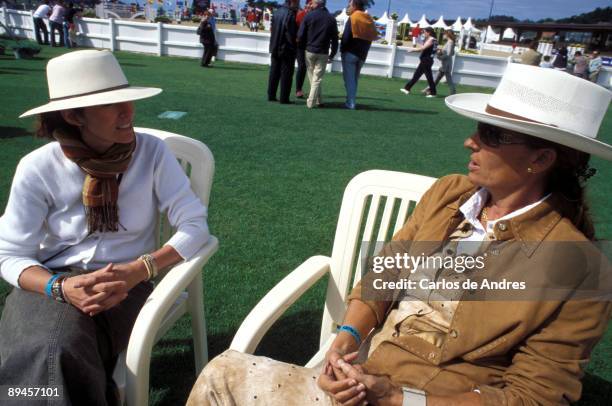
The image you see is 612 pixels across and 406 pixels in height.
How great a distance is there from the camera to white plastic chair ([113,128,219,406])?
1.69m

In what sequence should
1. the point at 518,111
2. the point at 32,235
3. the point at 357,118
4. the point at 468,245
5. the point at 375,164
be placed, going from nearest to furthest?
1. the point at 518,111
2. the point at 468,245
3. the point at 32,235
4. the point at 375,164
5. the point at 357,118

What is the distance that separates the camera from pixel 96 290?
1.76 m

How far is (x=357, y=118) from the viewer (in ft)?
29.6

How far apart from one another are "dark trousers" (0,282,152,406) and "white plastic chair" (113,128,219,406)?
0.09 meters

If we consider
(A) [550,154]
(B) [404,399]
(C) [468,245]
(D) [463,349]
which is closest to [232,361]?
(B) [404,399]

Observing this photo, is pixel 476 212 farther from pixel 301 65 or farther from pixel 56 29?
pixel 56 29

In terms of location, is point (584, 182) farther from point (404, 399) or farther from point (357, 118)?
point (357, 118)

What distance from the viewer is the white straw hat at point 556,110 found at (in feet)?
4.65

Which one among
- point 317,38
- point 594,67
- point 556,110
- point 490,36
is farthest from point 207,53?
point 490,36

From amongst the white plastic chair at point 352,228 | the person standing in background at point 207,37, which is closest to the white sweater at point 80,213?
the white plastic chair at point 352,228

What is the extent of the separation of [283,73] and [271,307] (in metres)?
8.18

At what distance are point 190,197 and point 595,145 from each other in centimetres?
158

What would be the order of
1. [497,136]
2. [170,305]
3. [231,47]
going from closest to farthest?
[497,136] < [170,305] < [231,47]

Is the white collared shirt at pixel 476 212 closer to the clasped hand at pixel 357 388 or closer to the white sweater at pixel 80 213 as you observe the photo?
the clasped hand at pixel 357 388
